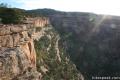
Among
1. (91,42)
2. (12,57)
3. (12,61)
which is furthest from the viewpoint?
(91,42)

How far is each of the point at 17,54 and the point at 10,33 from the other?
6098 mm

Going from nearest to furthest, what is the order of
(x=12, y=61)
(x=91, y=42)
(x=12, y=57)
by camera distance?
1. (x=12, y=61)
2. (x=12, y=57)
3. (x=91, y=42)

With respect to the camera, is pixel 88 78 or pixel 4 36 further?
pixel 88 78

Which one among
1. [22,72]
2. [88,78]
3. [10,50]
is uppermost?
[10,50]

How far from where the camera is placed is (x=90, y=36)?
11225 centimetres

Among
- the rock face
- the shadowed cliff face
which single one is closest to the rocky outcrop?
the rock face

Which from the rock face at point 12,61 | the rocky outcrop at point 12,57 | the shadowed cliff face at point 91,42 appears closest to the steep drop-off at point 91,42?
the shadowed cliff face at point 91,42

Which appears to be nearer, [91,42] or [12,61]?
[12,61]

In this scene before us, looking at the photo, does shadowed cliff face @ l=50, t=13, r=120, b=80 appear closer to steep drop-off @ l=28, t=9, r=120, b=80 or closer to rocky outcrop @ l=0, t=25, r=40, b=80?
steep drop-off @ l=28, t=9, r=120, b=80

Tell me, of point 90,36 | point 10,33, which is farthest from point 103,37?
point 10,33

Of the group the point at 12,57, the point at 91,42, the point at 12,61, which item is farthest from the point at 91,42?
the point at 12,61

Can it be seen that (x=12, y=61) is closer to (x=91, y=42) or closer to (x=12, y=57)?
(x=12, y=57)

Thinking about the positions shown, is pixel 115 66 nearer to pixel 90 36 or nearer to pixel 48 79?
pixel 90 36

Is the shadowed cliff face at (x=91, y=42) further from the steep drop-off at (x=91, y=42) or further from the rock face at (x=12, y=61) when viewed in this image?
the rock face at (x=12, y=61)
